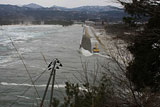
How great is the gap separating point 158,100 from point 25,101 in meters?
7.58

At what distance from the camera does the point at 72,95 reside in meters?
4.79


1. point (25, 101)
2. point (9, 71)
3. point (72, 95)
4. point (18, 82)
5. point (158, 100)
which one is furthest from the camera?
point (9, 71)

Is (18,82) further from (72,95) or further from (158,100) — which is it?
(158,100)

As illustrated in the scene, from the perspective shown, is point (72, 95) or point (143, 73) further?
point (143, 73)

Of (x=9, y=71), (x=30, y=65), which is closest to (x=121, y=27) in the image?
(x=9, y=71)

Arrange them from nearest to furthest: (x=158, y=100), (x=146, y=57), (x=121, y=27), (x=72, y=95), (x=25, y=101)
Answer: (x=158, y=100) → (x=72, y=95) → (x=121, y=27) → (x=146, y=57) → (x=25, y=101)

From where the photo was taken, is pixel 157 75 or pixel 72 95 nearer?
pixel 72 95

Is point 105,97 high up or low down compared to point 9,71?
up

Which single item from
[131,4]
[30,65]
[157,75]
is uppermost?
[131,4]

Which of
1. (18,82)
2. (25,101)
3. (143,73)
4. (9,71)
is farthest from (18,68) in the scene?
(143,73)

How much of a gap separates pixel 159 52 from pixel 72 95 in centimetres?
266

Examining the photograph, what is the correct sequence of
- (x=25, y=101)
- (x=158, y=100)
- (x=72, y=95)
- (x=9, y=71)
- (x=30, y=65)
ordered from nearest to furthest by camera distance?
1. (x=158, y=100)
2. (x=72, y=95)
3. (x=25, y=101)
4. (x=9, y=71)
5. (x=30, y=65)

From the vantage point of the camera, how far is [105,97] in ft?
13.7

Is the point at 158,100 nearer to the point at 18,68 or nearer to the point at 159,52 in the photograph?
the point at 159,52
